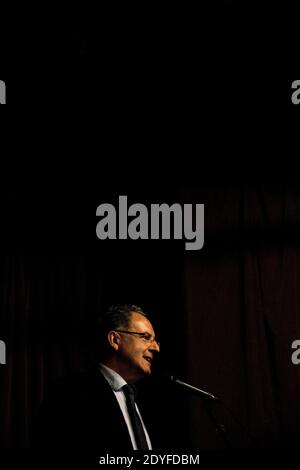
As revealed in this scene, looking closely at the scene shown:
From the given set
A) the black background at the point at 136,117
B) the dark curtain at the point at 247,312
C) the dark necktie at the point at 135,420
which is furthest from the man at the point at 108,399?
the black background at the point at 136,117

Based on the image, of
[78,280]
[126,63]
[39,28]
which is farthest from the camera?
[78,280]

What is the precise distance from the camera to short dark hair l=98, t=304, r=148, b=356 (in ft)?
9.03

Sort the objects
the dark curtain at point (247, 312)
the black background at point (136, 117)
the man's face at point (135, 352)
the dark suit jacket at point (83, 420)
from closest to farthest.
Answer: the dark suit jacket at point (83, 420), the man's face at point (135, 352), the black background at point (136, 117), the dark curtain at point (247, 312)

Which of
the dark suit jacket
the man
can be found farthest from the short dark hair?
the dark suit jacket

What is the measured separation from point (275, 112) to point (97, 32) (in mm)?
1159

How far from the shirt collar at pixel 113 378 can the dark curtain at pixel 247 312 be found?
0.88 metres

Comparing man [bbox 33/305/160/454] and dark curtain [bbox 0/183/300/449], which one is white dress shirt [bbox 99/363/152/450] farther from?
dark curtain [bbox 0/183/300/449]

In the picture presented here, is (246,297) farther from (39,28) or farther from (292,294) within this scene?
(39,28)

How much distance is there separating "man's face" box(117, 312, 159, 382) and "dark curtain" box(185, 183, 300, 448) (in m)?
0.80

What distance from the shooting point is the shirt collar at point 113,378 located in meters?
2.66

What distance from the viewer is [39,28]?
3.11 meters

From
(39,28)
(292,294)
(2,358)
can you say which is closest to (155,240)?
(292,294)

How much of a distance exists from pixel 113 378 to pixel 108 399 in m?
0.13

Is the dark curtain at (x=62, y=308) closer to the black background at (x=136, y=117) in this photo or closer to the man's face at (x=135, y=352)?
the black background at (x=136, y=117)
